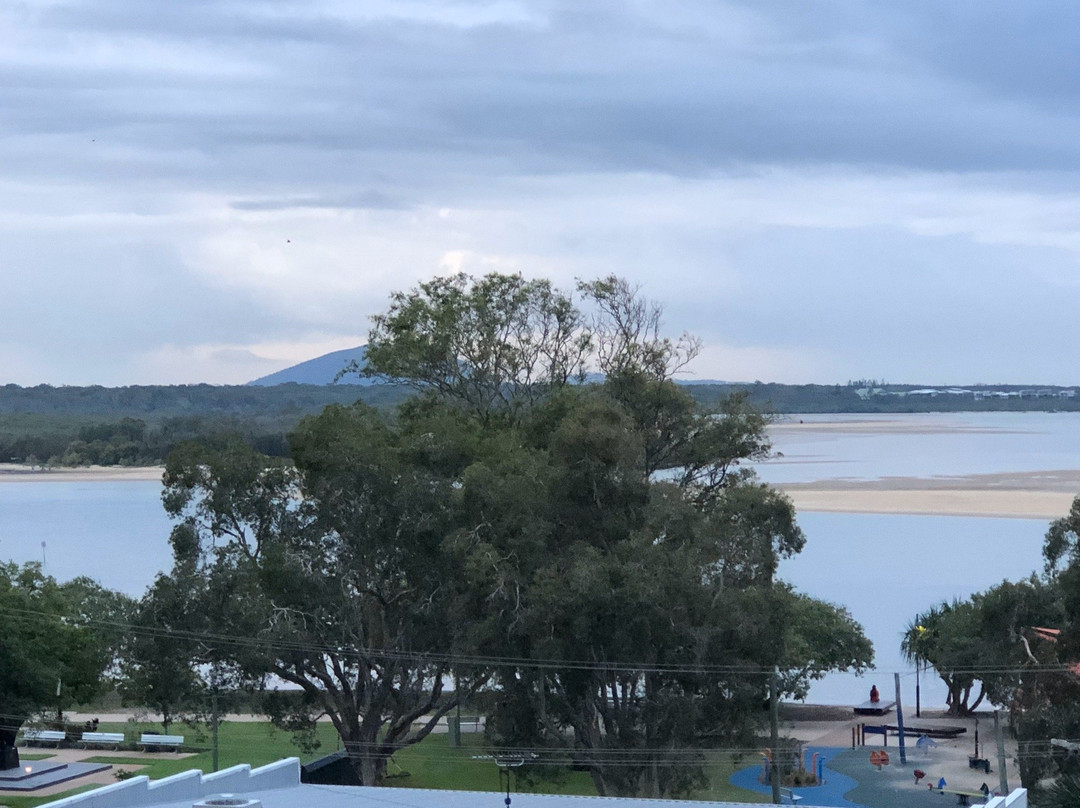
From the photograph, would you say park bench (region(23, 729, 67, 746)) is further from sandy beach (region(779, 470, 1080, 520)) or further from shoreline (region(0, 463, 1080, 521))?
shoreline (region(0, 463, 1080, 521))

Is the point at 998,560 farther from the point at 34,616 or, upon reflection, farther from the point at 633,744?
the point at 34,616

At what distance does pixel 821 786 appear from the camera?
102 ft

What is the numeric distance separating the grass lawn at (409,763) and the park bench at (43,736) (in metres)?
0.57

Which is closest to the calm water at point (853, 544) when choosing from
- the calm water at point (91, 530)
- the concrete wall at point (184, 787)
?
the calm water at point (91, 530)

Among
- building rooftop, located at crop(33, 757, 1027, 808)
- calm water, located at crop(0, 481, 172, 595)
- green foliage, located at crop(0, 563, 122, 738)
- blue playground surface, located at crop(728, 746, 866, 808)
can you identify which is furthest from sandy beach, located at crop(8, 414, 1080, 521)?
building rooftop, located at crop(33, 757, 1027, 808)

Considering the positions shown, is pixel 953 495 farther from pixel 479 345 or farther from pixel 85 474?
pixel 85 474

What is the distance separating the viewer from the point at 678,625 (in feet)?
88.8

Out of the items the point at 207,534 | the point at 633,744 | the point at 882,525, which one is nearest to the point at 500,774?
the point at 633,744

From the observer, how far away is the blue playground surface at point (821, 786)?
29391 mm

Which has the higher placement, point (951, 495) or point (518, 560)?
point (951, 495)

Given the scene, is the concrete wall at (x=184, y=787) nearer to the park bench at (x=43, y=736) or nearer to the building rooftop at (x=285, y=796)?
the building rooftop at (x=285, y=796)

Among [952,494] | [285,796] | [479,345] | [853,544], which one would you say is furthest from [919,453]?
[285,796]

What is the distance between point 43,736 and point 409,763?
9.88 meters

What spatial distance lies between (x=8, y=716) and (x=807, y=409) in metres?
166
